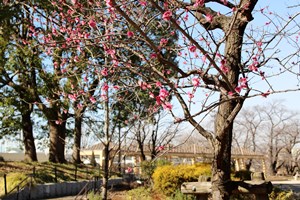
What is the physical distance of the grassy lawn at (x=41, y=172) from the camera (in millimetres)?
11438

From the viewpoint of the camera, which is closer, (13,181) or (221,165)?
(221,165)

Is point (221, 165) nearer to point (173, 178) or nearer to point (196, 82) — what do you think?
point (196, 82)

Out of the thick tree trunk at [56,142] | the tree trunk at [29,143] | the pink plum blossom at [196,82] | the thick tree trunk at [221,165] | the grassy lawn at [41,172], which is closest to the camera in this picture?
the pink plum blossom at [196,82]

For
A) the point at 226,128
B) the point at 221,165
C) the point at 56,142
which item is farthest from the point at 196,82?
the point at 56,142

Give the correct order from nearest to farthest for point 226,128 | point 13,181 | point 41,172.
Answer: point 226,128 < point 13,181 < point 41,172

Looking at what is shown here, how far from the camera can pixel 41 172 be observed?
13.5 meters

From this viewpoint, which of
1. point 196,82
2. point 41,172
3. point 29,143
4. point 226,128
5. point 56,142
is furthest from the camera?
point 56,142

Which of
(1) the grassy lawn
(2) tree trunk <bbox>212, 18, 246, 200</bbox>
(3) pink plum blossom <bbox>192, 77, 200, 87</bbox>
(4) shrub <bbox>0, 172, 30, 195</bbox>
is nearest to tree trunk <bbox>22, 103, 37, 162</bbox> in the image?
(1) the grassy lawn

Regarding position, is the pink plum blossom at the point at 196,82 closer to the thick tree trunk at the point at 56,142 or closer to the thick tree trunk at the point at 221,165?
the thick tree trunk at the point at 221,165

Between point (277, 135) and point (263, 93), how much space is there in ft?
123

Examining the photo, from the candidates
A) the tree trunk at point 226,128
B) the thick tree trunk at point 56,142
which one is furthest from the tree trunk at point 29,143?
the tree trunk at point 226,128

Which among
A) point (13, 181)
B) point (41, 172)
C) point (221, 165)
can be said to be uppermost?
point (221, 165)

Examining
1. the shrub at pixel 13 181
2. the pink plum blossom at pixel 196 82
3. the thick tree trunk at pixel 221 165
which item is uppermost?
the pink plum blossom at pixel 196 82

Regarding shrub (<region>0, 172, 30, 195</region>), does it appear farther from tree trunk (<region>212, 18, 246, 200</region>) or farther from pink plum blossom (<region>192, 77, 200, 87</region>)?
pink plum blossom (<region>192, 77, 200, 87</region>)
